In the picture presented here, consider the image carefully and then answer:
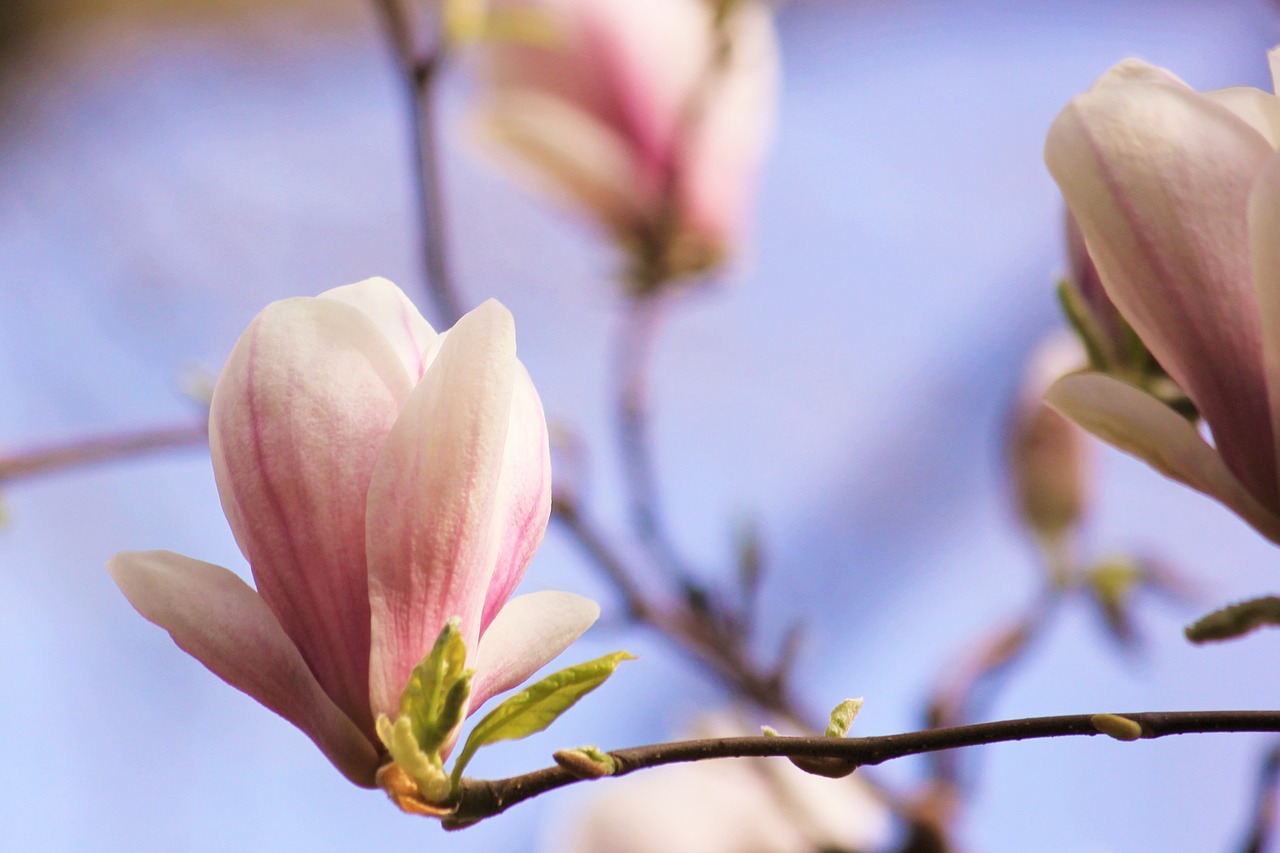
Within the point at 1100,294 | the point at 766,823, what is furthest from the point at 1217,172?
the point at 766,823

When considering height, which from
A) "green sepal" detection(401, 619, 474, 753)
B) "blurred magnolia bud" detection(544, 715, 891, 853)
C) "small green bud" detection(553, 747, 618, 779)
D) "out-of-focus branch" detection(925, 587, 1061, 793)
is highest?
"green sepal" detection(401, 619, 474, 753)

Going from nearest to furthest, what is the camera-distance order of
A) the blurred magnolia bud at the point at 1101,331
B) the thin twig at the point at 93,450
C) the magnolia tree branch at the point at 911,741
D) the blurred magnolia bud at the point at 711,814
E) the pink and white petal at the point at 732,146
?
the magnolia tree branch at the point at 911,741 → the blurred magnolia bud at the point at 1101,331 → the thin twig at the point at 93,450 → the blurred magnolia bud at the point at 711,814 → the pink and white petal at the point at 732,146

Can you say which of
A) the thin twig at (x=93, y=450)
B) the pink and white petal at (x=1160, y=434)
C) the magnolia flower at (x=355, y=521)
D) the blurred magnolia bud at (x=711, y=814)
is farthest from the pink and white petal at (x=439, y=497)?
the blurred magnolia bud at (x=711, y=814)

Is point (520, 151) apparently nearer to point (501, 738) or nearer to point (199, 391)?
point (199, 391)

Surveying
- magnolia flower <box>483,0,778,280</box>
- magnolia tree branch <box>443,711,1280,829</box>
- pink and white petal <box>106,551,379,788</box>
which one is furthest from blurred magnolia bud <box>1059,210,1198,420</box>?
magnolia flower <box>483,0,778,280</box>

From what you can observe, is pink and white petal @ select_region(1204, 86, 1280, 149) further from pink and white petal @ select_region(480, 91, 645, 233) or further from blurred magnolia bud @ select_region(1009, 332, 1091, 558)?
pink and white petal @ select_region(480, 91, 645, 233)

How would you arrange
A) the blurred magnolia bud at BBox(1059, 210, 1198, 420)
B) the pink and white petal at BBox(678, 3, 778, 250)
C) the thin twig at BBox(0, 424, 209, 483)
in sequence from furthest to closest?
1. the pink and white petal at BBox(678, 3, 778, 250)
2. the thin twig at BBox(0, 424, 209, 483)
3. the blurred magnolia bud at BBox(1059, 210, 1198, 420)

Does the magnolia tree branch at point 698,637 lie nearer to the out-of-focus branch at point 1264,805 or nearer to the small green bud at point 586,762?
the out-of-focus branch at point 1264,805

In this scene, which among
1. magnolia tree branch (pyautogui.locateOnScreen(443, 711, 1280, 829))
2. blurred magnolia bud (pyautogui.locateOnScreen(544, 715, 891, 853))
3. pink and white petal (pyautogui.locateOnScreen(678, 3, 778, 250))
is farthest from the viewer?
pink and white petal (pyautogui.locateOnScreen(678, 3, 778, 250))

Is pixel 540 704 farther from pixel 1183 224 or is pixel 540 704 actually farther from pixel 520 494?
pixel 1183 224
